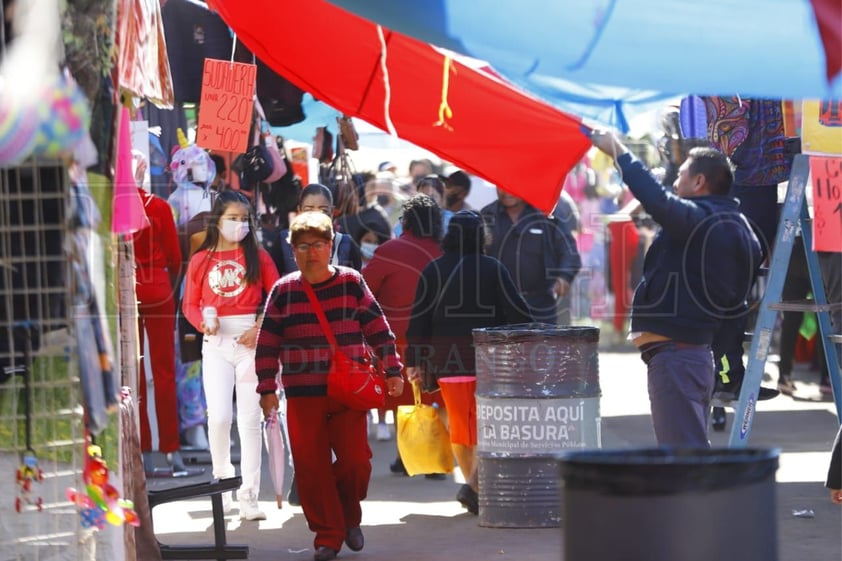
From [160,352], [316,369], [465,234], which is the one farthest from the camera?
[160,352]

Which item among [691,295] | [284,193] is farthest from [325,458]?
[284,193]

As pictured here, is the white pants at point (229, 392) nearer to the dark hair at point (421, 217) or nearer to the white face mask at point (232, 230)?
the white face mask at point (232, 230)

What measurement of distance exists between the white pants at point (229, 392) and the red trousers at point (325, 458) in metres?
1.16

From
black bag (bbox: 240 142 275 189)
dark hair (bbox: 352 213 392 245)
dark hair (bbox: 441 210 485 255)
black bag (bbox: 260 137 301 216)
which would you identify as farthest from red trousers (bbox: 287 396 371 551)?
dark hair (bbox: 352 213 392 245)

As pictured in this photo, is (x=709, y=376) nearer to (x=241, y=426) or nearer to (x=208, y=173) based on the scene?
(x=241, y=426)

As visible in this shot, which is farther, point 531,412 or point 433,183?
point 433,183

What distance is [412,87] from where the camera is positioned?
7.82 metres

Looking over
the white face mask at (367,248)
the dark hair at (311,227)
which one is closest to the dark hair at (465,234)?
the dark hair at (311,227)

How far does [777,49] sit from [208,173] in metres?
6.85

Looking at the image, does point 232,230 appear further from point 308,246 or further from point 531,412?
point 531,412

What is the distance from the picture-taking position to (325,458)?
8305mm

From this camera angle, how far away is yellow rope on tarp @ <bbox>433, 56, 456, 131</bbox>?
25.4 ft

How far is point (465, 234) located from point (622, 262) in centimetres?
1306

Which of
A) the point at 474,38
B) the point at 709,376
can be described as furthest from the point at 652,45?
the point at 709,376
